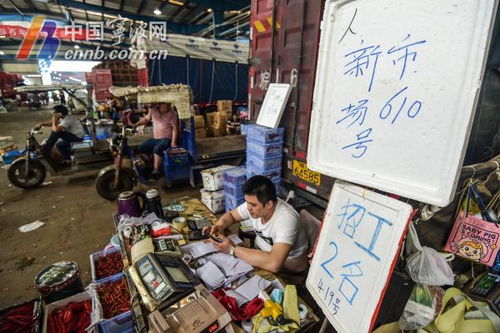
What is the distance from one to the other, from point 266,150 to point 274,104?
67 centimetres

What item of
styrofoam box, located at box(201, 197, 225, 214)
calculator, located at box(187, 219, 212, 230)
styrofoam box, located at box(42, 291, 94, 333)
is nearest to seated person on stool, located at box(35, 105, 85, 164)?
styrofoam box, located at box(201, 197, 225, 214)

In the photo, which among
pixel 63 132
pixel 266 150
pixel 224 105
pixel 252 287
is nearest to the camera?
pixel 252 287

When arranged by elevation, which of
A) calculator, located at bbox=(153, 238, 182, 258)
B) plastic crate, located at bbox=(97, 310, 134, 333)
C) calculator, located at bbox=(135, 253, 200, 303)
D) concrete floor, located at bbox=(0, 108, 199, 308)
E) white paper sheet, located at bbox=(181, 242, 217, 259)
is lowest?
concrete floor, located at bbox=(0, 108, 199, 308)

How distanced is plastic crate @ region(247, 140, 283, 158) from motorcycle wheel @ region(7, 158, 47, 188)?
4782mm

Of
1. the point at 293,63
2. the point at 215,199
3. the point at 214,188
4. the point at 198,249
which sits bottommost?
the point at 215,199

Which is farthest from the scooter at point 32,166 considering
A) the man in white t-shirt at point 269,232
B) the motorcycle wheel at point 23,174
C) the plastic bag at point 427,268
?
the plastic bag at point 427,268

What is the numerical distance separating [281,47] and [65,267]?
11.2 feet

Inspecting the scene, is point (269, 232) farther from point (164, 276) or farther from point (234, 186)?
point (234, 186)

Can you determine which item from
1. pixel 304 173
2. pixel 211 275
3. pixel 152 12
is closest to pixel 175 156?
pixel 304 173

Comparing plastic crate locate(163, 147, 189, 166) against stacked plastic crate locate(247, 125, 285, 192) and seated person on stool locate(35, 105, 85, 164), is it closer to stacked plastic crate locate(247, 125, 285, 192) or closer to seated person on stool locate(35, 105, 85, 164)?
stacked plastic crate locate(247, 125, 285, 192)

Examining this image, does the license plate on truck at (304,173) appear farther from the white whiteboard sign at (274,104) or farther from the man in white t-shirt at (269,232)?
the man in white t-shirt at (269,232)

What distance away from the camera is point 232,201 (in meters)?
3.95

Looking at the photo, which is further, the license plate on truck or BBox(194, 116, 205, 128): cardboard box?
BBox(194, 116, 205, 128): cardboard box

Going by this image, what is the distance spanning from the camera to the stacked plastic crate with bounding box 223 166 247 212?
3805 millimetres
